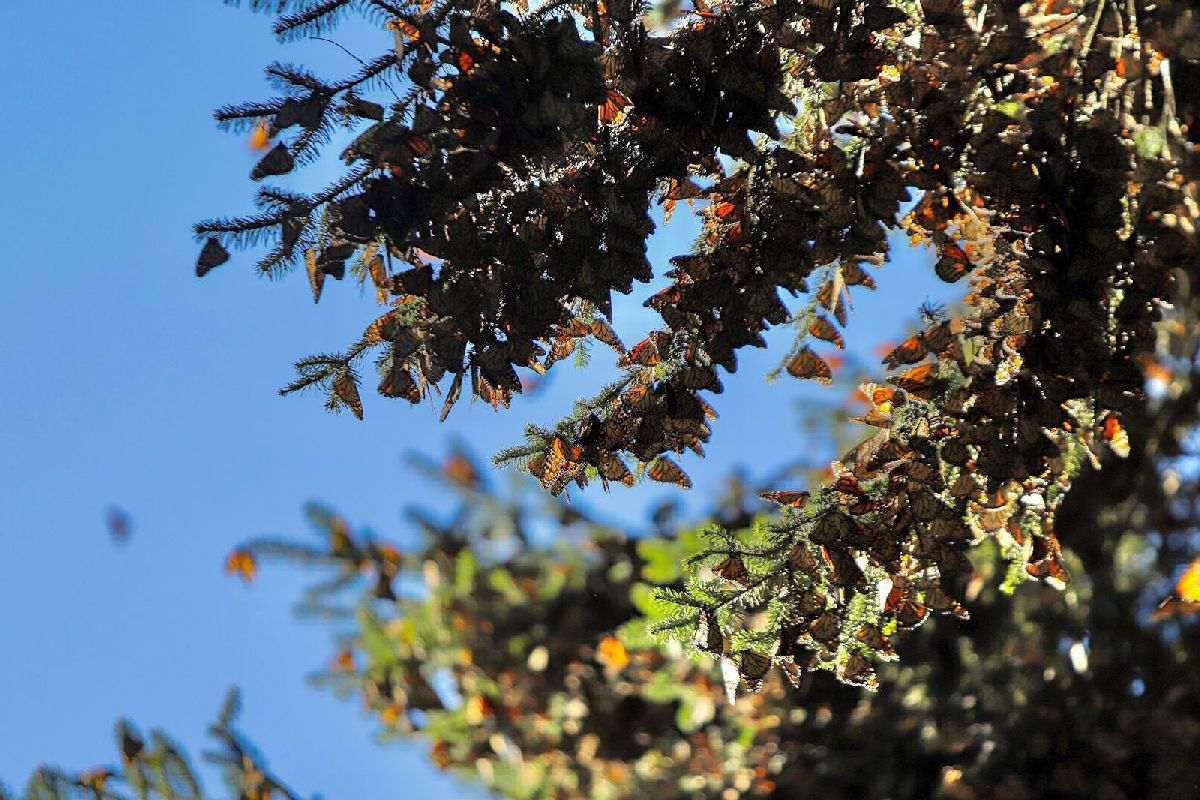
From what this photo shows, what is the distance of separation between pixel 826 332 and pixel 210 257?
51.4 inches

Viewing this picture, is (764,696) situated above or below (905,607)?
below

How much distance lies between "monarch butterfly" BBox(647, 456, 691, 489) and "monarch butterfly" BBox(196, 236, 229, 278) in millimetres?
1080

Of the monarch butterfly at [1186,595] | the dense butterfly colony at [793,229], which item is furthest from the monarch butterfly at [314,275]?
the monarch butterfly at [1186,595]

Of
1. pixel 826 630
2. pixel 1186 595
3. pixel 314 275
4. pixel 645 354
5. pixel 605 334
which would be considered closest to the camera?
pixel 1186 595

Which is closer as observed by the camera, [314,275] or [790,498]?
[314,275]

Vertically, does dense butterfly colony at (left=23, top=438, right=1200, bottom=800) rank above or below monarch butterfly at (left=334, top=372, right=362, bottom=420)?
below

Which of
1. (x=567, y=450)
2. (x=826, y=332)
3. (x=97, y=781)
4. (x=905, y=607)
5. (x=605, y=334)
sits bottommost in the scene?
(x=97, y=781)

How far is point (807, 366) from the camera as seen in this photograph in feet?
7.30

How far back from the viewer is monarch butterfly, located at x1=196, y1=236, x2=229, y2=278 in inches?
72.7

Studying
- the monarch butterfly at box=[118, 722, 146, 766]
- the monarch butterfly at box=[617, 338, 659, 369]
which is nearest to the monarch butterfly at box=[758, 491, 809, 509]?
the monarch butterfly at box=[617, 338, 659, 369]

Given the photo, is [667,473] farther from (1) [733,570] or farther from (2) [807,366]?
(2) [807,366]

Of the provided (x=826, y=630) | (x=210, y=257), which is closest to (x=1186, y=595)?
(x=826, y=630)

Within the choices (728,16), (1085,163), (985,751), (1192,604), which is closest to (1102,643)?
(985,751)

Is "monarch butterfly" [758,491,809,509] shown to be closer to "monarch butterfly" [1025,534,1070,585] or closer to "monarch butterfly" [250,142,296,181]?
"monarch butterfly" [1025,534,1070,585]
